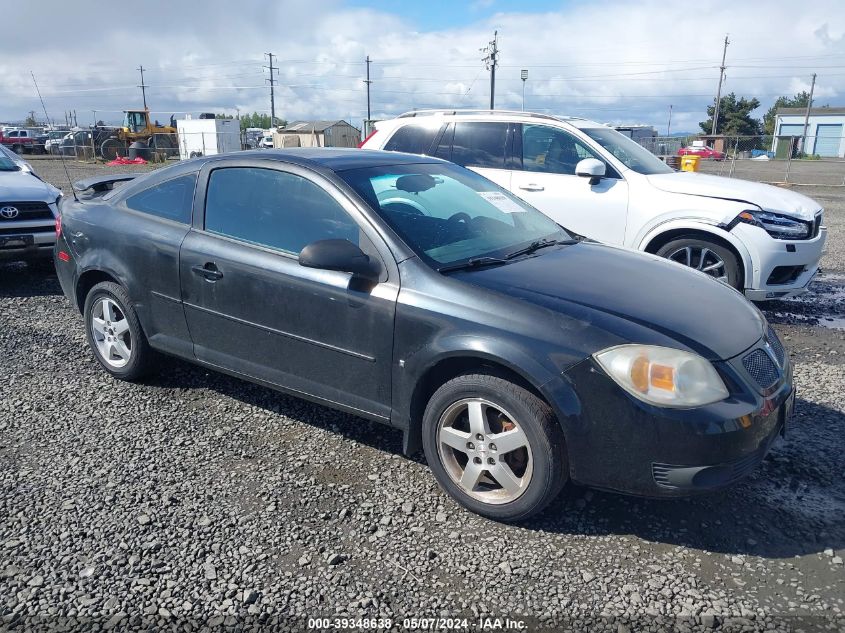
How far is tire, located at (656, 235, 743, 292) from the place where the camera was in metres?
6.02

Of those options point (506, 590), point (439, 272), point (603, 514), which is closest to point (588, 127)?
point (439, 272)

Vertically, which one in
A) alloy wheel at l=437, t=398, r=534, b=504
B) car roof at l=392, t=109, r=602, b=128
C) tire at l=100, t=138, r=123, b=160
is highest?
car roof at l=392, t=109, r=602, b=128

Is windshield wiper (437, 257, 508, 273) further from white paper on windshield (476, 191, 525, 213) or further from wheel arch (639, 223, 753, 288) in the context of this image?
wheel arch (639, 223, 753, 288)

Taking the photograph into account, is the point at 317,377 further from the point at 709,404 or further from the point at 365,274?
the point at 709,404

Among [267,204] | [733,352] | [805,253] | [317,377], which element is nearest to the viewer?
[733,352]


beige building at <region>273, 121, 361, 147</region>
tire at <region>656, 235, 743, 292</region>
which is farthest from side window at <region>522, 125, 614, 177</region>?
beige building at <region>273, 121, 361, 147</region>

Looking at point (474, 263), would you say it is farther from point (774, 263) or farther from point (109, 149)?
point (109, 149)

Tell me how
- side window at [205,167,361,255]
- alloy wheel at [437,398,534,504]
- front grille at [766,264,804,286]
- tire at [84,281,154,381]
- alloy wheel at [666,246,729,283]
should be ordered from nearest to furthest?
alloy wheel at [437,398,534,504] < side window at [205,167,361,255] < tire at [84,281,154,381] < front grille at [766,264,804,286] < alloy wheel at [666,246,729,283]

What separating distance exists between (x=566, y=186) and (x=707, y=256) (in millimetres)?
1493

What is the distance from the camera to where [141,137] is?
41.7 metres

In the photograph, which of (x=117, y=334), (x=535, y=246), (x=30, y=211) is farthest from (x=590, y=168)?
(x=30, y=211)

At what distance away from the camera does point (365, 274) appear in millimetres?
3291

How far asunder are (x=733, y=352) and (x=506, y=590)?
4.61 feet

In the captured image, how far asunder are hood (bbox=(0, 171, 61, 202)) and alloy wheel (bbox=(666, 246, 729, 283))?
21.9 ft
